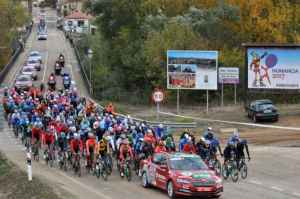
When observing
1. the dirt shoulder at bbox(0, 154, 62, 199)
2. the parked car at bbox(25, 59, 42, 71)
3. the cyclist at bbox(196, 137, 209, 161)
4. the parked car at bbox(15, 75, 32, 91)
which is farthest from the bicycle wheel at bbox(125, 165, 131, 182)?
the parked car at bbox(25, 59, 42, 71)

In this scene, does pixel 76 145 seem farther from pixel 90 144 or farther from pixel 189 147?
pixel 189 147

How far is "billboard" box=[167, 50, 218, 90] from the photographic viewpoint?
2110 inches

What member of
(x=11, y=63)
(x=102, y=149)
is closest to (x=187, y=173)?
(x=102, y=149)

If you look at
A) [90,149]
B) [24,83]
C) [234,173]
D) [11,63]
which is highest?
[11,63]

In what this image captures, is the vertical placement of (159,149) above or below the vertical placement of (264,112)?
below

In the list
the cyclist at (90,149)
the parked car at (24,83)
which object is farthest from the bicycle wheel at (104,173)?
the parked car at (24,83)

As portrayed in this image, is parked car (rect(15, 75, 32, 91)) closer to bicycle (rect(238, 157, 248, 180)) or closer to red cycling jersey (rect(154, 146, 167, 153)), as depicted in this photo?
red cycling jersey (rect(154, 146, 167, 153))

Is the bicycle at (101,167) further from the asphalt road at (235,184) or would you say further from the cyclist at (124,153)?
the cyclist at (124,153)

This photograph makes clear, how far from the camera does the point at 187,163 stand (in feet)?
86.1

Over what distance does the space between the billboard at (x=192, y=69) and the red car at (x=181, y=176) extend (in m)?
26.0

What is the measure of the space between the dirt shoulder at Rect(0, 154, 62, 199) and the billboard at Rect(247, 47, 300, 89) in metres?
23.8

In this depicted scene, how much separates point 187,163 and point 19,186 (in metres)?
6.76

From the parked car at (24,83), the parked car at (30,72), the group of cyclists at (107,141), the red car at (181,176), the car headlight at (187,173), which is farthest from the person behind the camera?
the parked car at (30,72)

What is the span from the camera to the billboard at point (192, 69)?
2110 inches
